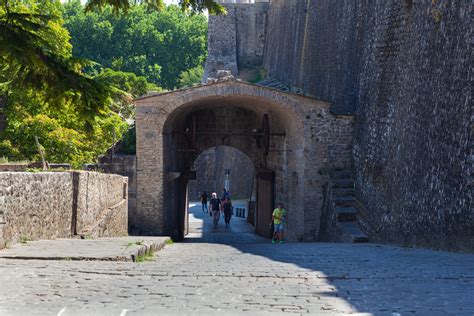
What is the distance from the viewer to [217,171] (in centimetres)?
5181

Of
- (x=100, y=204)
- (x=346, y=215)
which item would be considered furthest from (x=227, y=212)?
(x=100, y=204)

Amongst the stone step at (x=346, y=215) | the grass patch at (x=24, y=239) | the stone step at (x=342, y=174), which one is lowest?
the grass patch at (x=24, y=239)

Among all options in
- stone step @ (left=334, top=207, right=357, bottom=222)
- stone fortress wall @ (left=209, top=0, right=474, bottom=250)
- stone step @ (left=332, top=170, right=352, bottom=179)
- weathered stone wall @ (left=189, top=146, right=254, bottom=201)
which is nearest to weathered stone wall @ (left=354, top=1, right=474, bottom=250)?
stone fortress wall @ (left=209, top=0, right=474, bottom=250)

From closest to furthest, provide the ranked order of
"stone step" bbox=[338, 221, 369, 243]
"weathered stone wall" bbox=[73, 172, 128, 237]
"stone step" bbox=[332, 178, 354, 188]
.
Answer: "weathered stone wall" bbox=[73, 172, 128, 237] → "stone step" bbox=[338, 221, 369, 243] → "stone step" bbox=[332, 178, 354, 188]

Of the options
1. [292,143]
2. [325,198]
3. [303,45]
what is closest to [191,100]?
[292,143]

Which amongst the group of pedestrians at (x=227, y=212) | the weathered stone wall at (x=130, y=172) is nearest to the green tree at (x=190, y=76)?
the group of pedestrians at (x=227, y=212)

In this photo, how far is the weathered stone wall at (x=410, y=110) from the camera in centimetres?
1350

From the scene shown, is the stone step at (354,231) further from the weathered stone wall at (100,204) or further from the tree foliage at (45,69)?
the tree foliage at (45,69)

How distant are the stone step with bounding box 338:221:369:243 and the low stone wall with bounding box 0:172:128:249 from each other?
19.3 feet

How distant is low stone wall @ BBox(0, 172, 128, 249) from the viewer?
11.3 metres

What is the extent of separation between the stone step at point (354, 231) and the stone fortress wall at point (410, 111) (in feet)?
0.86

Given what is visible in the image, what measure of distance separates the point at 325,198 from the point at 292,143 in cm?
249

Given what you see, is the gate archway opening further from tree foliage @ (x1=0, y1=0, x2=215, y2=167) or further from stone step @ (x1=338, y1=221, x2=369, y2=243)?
stone step @ (x1=338, y1=221, x2=369, y2=243)

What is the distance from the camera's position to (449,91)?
1430 cm
